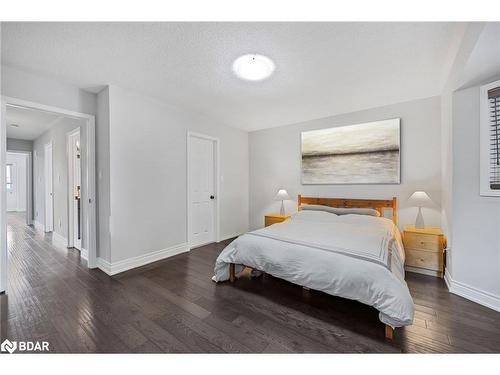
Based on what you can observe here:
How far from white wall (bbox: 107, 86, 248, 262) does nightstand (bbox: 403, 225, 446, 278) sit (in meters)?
3.30

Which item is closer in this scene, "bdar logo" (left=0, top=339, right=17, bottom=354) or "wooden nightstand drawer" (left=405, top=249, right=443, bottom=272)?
"bdar logo" (left=0, top=339, right=17, bottom=354)

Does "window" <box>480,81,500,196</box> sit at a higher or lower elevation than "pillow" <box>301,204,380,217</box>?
higher

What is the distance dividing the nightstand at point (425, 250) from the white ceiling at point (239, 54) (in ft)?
6.12

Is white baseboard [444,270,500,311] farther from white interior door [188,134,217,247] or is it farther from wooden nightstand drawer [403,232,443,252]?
white interior door [188,134,217,247]

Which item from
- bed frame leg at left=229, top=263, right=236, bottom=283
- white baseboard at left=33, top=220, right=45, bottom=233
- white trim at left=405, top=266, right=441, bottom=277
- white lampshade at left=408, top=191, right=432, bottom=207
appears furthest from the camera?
white baseboard at left=33, top=220, right=45, bottom=233

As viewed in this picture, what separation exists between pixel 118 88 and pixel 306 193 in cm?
341

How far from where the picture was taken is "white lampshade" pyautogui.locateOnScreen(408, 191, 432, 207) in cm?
278

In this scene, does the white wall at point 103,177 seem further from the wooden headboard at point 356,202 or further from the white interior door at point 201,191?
the wooden headboard at point 356,202

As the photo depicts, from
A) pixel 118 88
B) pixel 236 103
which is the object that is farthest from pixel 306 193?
pixel 118 88

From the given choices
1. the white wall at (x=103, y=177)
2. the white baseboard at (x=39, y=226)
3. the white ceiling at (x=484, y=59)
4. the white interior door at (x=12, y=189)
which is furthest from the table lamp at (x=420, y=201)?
the white interior door at (x=12, y=189)

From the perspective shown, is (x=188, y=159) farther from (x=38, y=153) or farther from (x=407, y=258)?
(x=38, y=153)

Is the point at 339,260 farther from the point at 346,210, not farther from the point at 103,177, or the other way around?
the point at 103,177

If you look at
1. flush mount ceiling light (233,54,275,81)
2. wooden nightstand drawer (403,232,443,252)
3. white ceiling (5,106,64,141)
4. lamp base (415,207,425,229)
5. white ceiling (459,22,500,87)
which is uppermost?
white ceiling (5,106,64,141)

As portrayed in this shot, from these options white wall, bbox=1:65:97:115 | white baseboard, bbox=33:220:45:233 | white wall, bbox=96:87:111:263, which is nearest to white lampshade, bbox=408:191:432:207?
white wall, bbox=96:87:111:263
